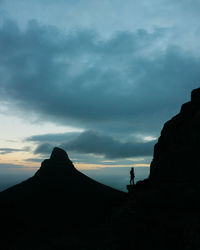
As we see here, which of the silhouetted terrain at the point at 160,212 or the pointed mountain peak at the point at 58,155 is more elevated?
the pointed mountain peak at the point at 58,155

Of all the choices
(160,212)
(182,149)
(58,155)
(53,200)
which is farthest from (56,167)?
(160,212)

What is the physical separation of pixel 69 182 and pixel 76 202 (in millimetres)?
41780

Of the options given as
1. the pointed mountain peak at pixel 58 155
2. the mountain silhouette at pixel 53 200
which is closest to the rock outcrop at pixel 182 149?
the mountain silhouette at pixel 53 200

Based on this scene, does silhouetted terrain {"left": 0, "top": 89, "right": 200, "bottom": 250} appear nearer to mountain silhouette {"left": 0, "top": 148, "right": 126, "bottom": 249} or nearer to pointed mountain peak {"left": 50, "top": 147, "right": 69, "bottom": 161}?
mountain silhouette {"left": 0, "top": 148, "right": 126, "bottom": 249}

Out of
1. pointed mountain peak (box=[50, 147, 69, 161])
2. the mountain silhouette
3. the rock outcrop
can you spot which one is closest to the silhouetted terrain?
the rock outcrop

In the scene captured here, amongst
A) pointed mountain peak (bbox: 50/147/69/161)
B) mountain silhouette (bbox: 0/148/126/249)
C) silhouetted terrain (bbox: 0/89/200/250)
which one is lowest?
mountain silhouette (bbox: 0/148/126/249)

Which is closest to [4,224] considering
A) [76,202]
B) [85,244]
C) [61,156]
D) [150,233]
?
[76,202]

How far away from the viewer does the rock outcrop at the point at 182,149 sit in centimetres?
3481

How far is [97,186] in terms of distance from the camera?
473ft

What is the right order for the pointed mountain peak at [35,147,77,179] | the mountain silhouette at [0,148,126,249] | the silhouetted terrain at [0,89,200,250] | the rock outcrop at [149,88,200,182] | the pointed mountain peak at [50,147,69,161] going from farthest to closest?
the pointed mountain peak at [50,147,69,161], the pointed mountain peak at [35,147,77,179], the mountain silhouette at [0,148,126,249], the rock outcrop at [149,88,200,182], the silhouetted terrain at [0,89,200,250]

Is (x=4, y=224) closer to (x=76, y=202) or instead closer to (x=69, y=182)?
(x=76, y=202)

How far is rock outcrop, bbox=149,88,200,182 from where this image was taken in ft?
114

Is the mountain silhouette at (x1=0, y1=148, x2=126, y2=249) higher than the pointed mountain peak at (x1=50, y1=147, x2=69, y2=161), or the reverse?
the pointed mountain peak at (x1=50, y1=147, x2=69, y2=161)

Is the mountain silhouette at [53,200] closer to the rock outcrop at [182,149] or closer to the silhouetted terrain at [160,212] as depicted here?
the silhouetted terrain at [160,212]
